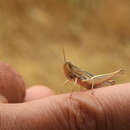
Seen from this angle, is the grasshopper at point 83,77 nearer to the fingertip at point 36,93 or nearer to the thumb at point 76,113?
the thumb at point 76,113

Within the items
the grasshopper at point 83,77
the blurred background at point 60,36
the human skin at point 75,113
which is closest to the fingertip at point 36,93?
the grasshopper at point 83,77

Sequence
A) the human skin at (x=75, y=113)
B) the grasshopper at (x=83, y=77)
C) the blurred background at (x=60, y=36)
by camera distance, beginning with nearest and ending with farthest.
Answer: the human skin at (x=75, y=113)
the grasshopper at (x=83, y=77)
the blurred background at (x=60, y=36)

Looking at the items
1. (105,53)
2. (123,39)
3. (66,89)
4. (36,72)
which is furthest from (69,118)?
(123,39)

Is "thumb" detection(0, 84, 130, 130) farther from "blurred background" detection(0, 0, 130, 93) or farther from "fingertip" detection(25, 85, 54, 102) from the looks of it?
"blurred background" detection(0, 0, 130, 93)

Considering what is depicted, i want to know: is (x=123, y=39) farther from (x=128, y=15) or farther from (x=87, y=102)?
(x=87, y=102)

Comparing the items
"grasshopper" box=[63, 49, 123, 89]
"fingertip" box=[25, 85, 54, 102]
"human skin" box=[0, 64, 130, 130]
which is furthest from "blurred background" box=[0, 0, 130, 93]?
"human skin" box=[0, 64, 130, 130]

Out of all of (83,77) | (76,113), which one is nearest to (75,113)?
(76,113)

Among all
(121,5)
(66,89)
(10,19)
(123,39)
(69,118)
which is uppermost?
(121,5)
